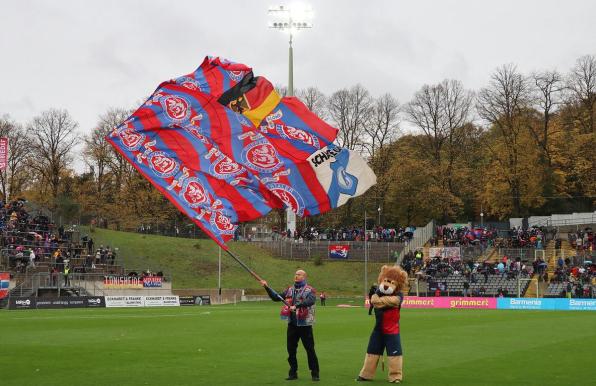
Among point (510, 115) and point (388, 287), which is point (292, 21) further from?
point (388, 287)

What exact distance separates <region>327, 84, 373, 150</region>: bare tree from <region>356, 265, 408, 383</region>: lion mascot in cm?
7961

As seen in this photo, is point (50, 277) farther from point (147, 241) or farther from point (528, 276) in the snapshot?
point (528, 276)

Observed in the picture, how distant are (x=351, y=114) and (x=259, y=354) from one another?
76598mm

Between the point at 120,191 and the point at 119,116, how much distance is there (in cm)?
1055

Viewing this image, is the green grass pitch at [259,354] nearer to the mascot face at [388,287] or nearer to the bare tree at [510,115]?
the mascot face at [388,287]

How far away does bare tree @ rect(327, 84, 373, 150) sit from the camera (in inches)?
3711

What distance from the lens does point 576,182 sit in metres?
83.9

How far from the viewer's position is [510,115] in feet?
270

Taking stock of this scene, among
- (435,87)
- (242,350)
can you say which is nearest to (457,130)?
(435,87)

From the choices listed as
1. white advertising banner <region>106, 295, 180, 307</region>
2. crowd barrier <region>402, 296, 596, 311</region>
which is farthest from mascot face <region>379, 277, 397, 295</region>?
white advertising banner <region>106, 295, 180, 307</region>

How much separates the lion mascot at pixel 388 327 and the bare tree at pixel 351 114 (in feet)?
261

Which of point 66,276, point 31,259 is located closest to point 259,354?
point 66,276

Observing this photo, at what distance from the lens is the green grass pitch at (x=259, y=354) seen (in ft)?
49.5

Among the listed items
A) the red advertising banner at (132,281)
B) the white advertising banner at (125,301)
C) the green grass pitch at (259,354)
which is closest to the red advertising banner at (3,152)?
the red advertising banner at (132,281)
